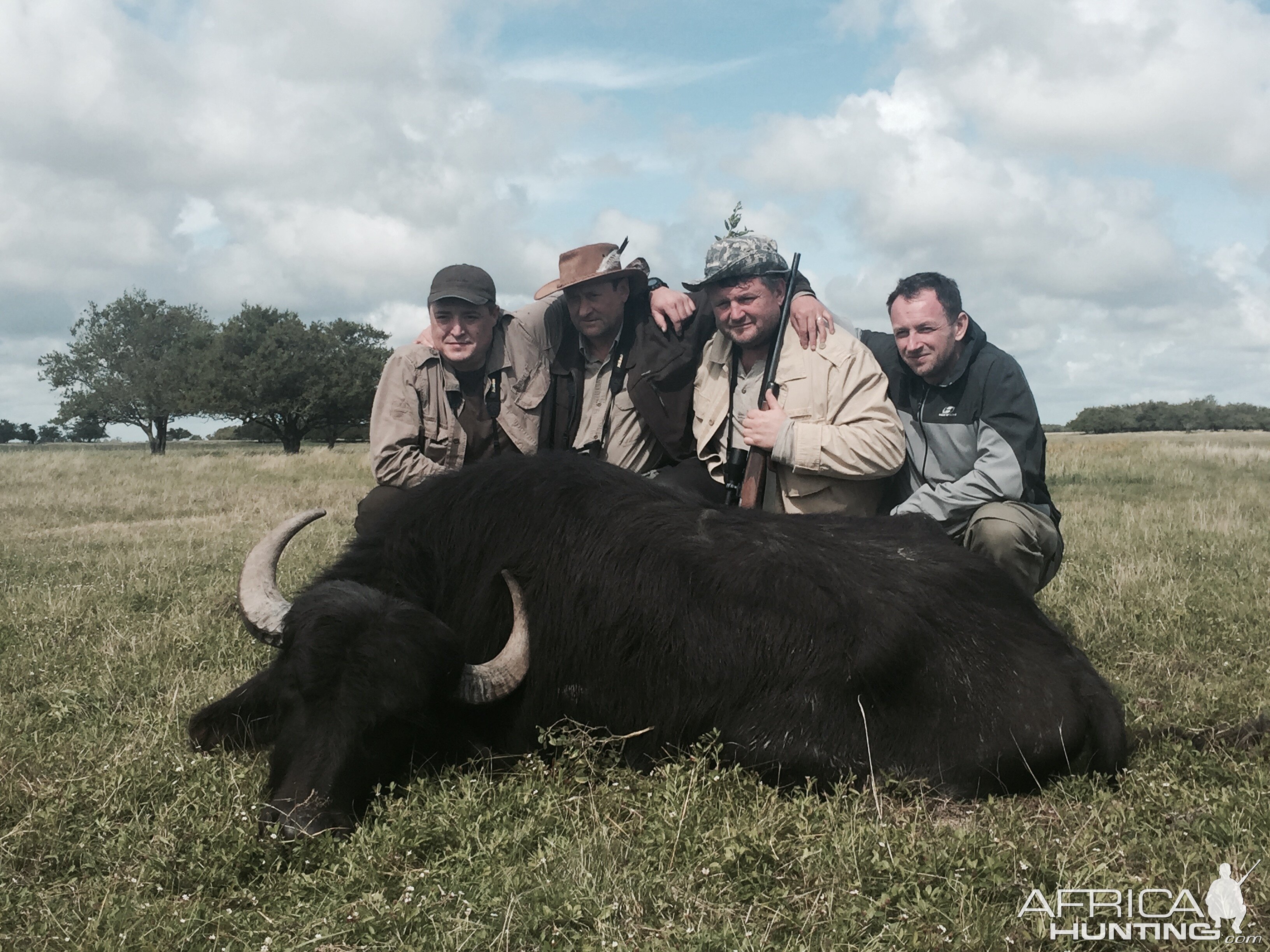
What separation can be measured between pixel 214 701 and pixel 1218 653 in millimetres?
6127

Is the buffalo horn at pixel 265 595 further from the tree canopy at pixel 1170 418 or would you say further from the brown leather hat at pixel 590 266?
the tree canopy at pixel 1170 418

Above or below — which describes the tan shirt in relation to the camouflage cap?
below

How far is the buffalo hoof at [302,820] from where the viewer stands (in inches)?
137

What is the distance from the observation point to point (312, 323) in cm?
4934

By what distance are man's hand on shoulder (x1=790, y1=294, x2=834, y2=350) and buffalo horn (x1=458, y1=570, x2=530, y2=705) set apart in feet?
9.31

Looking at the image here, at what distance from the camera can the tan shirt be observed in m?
6.89

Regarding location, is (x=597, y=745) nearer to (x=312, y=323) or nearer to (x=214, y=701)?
(x=214, y=701)

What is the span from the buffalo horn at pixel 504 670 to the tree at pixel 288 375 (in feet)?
138

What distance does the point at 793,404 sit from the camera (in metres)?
6.11

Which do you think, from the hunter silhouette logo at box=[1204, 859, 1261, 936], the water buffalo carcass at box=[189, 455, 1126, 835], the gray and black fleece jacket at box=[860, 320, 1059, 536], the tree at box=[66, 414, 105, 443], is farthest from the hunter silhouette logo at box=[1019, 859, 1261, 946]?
the tree at box=[66, 414, 105, 443]

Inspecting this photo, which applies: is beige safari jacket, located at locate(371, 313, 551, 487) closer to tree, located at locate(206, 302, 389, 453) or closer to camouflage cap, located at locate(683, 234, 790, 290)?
camouflage cap, located at locate(683, 234, 790, 290)

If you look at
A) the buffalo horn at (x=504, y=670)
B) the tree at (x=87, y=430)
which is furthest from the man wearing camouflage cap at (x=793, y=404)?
the tree at (x=87, y=430)

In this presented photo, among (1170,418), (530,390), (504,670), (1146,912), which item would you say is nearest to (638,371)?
(530,390)

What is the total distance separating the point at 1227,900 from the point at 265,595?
3.97 metres
